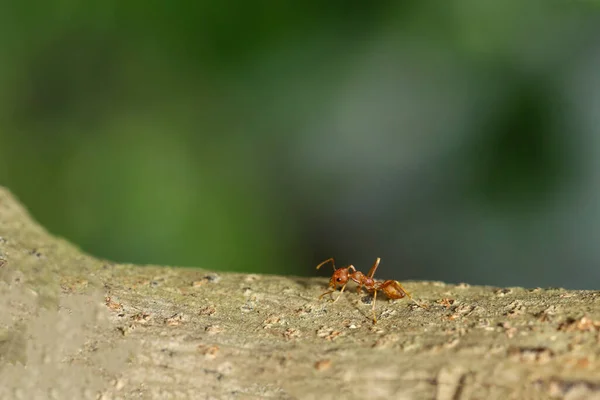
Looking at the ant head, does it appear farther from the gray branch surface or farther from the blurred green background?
the blurred green background

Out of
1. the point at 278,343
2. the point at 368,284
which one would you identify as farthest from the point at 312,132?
the point at 278,343

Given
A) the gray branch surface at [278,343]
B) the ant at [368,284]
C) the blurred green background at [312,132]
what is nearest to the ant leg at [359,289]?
the ant at [368,284]

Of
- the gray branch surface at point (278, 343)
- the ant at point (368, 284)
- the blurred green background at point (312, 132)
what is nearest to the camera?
the gray branch surface at point (278, 343)

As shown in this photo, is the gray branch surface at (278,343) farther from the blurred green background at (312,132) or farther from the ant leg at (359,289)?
the blurred green background at (312,132)

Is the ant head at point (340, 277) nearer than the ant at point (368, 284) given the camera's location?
No

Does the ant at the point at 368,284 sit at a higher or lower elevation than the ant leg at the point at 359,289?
higher

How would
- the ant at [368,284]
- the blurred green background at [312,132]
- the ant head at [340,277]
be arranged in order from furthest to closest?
the blurred green background at [312,132] → the ant head at [340,277] → the ant at [368,284]

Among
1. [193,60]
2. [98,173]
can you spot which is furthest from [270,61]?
[98,173]

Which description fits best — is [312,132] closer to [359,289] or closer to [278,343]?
[359,289]
